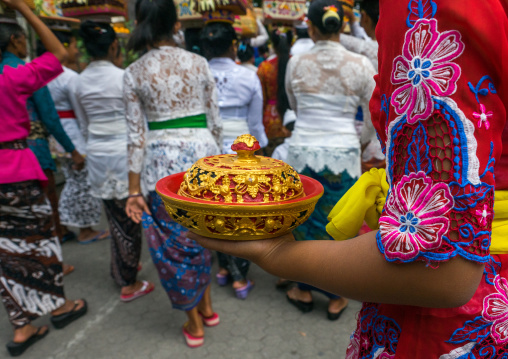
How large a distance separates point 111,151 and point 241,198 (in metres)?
2.60

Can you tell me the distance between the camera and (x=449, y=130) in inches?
22.3

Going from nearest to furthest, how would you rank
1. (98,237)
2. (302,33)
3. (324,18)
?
(324,18), (98,237), (302,33)

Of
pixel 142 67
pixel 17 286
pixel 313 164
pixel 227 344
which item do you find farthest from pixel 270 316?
pixel 142 67

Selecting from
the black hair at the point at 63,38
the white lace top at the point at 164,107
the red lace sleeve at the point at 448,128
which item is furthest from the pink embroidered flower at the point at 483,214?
the black hair at the point at 63,38

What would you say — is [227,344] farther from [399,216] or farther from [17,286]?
[399,216]

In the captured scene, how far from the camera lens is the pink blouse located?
220 cm

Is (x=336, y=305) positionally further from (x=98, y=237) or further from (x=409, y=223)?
(x=98, y=237)

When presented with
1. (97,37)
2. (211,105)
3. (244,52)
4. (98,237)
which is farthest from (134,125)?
(244,52)

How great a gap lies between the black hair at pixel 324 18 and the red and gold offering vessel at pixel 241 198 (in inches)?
71.8

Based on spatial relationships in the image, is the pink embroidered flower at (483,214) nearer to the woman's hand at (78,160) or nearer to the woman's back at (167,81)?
the woman's back at (167,81)

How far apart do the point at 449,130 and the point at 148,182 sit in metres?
2.15

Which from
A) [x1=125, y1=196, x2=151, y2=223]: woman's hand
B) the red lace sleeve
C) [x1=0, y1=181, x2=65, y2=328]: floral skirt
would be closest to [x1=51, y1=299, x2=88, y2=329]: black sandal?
[x1=0, y1=181, x2=65, y2=328]: floral skirt

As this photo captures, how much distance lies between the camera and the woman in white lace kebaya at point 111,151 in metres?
3.06

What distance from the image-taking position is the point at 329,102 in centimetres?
262
